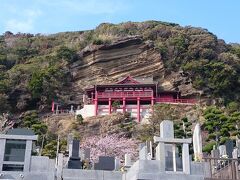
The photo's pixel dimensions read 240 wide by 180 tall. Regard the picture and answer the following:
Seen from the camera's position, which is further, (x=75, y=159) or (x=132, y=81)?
(x=132, y=81)

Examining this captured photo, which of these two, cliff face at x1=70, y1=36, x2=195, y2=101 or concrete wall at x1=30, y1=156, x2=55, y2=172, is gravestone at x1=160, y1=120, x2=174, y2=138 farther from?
cliff face at x1=70, y1=36, x2=195, y2=101

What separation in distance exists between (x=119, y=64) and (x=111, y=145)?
77.0ft

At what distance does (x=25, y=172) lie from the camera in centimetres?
1496

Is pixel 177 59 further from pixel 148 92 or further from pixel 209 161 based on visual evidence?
pixel 209 161

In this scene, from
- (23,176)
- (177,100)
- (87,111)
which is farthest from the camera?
(177,100)

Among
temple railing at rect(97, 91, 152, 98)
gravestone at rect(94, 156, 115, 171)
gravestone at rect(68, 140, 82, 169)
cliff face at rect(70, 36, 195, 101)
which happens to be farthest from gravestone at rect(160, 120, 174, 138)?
cliff face at rect(70, 36, 195, 101)

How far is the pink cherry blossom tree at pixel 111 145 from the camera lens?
4044 cm

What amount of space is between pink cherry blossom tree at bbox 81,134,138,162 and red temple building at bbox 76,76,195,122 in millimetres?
7514

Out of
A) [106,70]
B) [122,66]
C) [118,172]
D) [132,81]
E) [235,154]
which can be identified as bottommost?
[118,172]

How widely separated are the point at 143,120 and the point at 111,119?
4.20 m

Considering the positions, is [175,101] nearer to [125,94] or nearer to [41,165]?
[125,94]

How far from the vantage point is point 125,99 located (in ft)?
176

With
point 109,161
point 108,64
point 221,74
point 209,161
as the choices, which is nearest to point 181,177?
point 209,161

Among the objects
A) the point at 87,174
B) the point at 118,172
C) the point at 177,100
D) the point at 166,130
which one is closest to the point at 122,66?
the point at 177,100
